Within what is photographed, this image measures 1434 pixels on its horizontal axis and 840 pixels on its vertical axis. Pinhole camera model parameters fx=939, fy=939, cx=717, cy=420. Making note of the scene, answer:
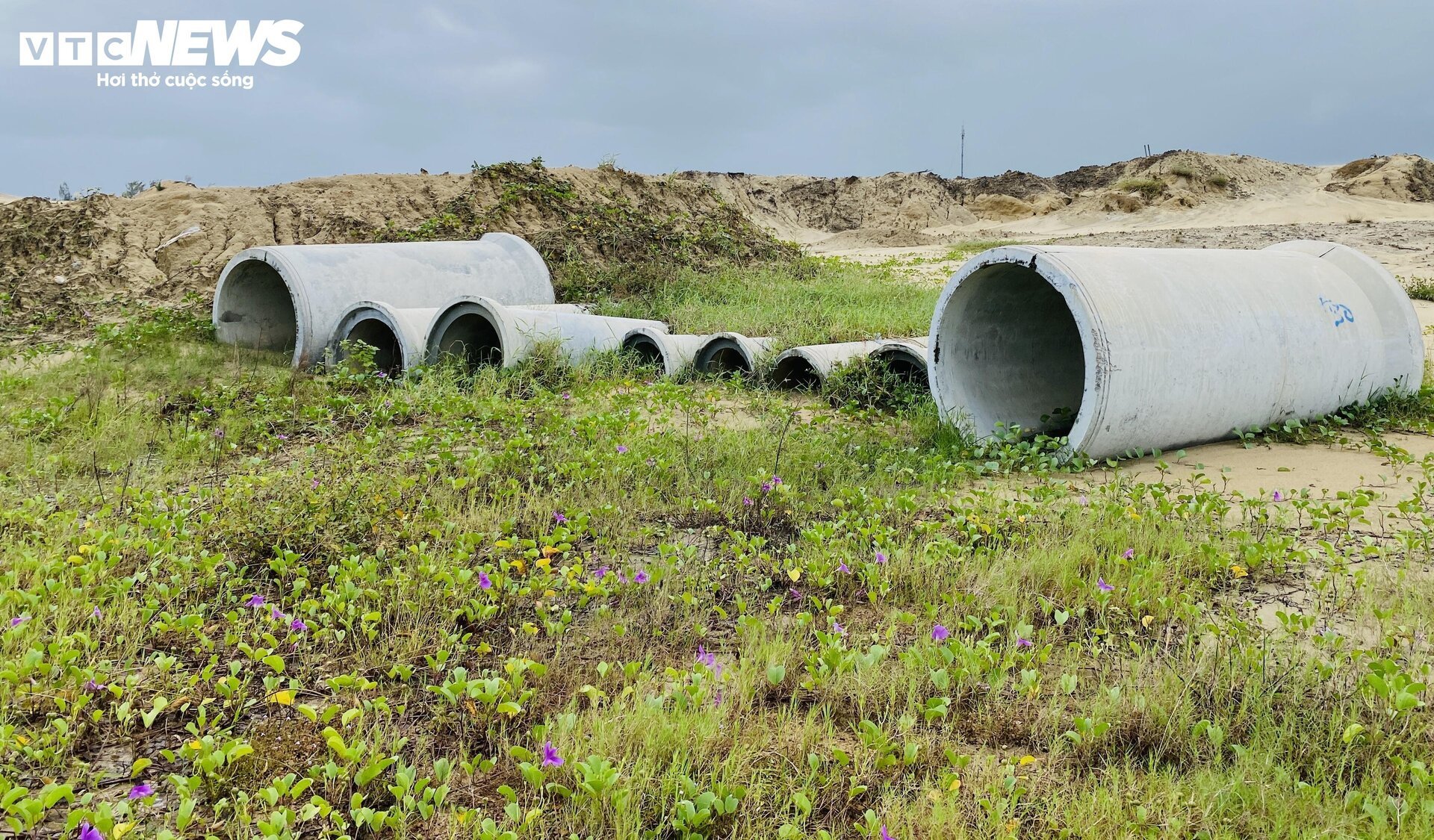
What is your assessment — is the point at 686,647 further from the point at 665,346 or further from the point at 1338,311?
the point at 1338,311

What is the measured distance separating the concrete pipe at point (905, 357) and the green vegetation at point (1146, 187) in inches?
1143

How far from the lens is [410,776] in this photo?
2.13 meters

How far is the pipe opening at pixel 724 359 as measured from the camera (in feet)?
26.2

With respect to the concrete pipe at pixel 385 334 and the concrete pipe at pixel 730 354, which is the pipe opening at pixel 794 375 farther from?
the concrete pipe at pixel 385 334

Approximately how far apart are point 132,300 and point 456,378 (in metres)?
7.55

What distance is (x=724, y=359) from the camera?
8.41 m

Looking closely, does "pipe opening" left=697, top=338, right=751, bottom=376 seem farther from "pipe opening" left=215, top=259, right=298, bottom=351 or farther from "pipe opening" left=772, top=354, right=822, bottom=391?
"pipe opening" left=215, top=259, right=298, bottom=351

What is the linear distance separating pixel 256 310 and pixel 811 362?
6081 millimetres

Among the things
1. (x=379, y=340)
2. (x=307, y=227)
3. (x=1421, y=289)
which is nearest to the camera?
(x=379, y=340)

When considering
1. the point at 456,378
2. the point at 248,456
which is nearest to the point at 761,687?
the point at 248,456

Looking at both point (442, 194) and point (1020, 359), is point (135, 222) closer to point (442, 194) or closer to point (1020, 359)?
point (442, 194)

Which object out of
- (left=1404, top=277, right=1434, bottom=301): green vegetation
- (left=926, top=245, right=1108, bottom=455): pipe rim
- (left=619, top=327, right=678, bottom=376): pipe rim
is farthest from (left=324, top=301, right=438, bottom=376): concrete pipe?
(left=1404, top=277, right=1434, bottom=301): green vegetation

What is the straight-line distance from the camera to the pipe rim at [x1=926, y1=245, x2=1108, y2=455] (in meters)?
4.99

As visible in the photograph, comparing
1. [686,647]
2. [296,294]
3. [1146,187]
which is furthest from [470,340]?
[1146,187]
